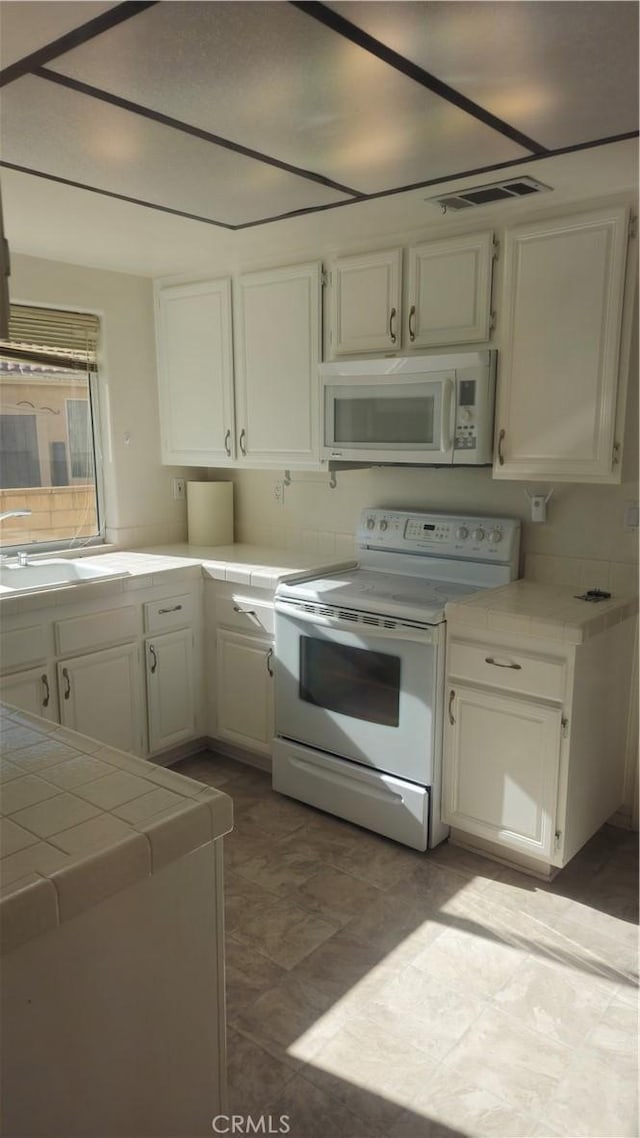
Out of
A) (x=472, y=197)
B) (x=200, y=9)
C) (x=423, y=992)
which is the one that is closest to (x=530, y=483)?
(x=472, y=197)

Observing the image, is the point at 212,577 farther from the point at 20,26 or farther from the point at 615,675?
the point at 20,26

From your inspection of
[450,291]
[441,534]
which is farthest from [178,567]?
[450,291]

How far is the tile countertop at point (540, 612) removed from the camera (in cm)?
238

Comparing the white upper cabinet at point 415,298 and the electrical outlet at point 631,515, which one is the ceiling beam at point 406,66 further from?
the electrical outlet at point 631,515

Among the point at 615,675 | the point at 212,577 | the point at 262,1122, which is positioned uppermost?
the point at 212,577

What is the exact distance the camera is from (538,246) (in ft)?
8.24

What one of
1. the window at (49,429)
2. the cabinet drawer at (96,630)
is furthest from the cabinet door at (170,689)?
the window at (49,429)

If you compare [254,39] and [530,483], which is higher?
[254,39]

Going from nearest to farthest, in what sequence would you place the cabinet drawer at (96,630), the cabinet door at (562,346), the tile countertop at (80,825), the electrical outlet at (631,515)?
the tile countertop at (80,825) → the cabinet door at (562,346) → the electrical outlet at (631,515) → the cabinet drawer at (96,630)

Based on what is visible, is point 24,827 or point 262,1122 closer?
point 24,827

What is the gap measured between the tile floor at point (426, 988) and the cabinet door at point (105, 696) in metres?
0.69

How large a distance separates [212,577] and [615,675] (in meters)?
1.71

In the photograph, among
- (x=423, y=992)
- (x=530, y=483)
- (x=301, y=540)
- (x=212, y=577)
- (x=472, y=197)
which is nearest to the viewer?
(x=423, y=992)

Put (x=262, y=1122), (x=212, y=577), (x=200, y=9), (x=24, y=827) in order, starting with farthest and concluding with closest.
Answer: (x=212, y=577)
(x=262, y=1122)
(x=200, y=9)
(x=24, y=827)
